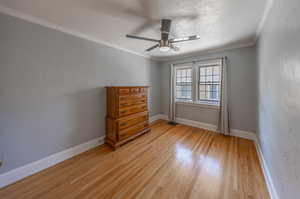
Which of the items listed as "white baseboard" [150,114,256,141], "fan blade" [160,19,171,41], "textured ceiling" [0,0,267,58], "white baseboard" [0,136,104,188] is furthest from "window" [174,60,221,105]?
"white baseboard" [0,136,104,188]

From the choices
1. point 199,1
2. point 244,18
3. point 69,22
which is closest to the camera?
point 199,1

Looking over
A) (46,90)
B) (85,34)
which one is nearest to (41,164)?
(46,90)

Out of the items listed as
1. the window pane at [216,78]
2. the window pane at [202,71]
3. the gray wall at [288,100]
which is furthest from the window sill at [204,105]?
the gray wall at [288,100]

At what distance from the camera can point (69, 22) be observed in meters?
1.88

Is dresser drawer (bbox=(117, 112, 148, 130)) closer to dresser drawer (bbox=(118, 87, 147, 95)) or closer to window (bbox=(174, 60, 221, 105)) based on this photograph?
dresser drawer (bbox=(118, 87, 147, 95))

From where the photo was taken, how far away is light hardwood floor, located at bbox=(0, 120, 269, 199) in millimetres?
1453

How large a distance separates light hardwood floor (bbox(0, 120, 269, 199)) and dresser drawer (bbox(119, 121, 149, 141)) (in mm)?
222

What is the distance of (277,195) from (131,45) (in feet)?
11.4

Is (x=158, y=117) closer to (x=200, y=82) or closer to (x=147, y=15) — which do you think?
(x=200, y=82)

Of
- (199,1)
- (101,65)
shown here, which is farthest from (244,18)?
(101,65)

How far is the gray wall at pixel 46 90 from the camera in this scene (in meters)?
1.57

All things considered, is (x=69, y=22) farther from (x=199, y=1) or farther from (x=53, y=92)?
(x=199, y=1)

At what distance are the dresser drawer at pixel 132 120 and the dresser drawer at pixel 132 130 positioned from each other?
86 millimetres

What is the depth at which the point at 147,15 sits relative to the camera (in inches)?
65.4
